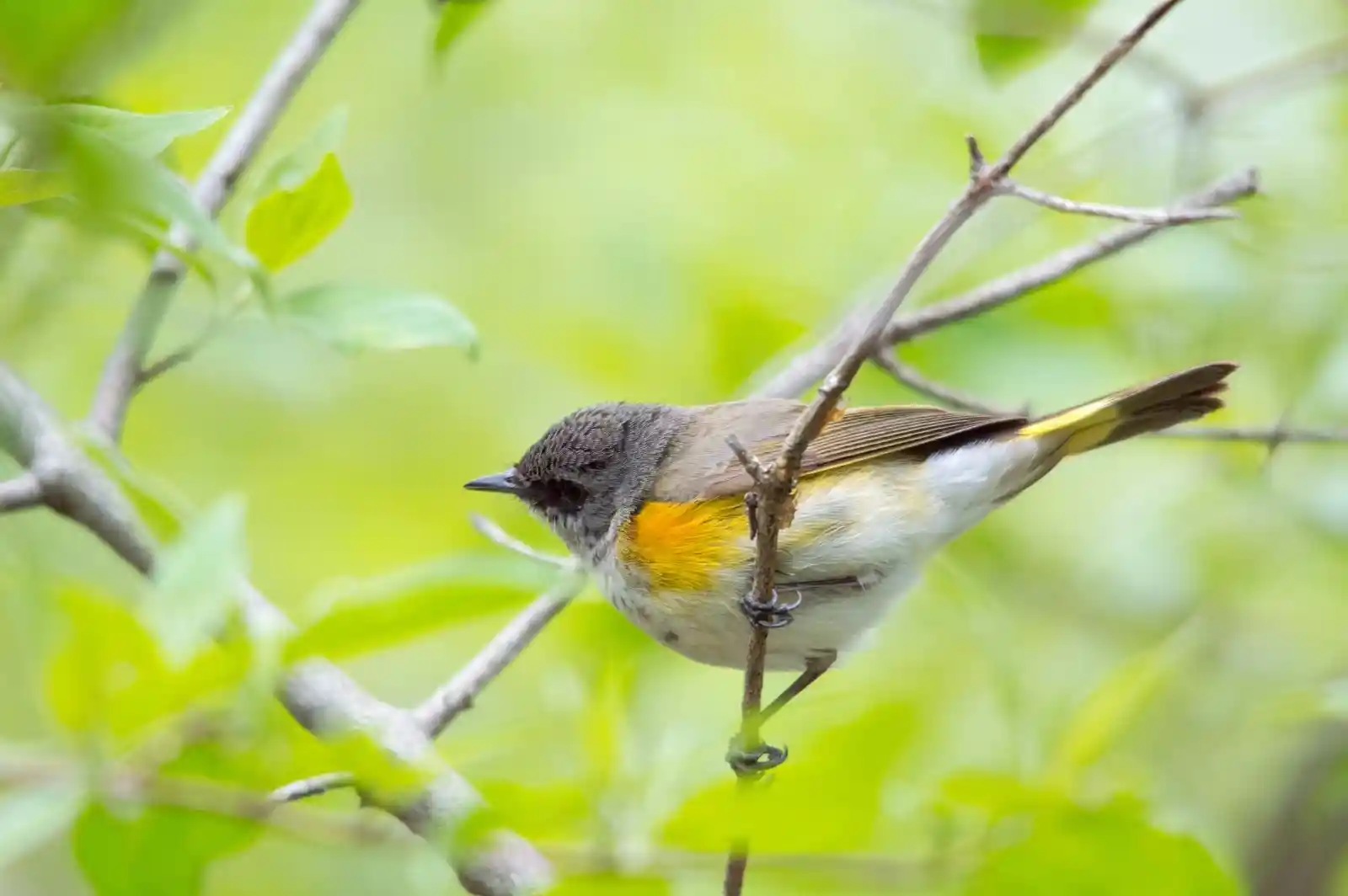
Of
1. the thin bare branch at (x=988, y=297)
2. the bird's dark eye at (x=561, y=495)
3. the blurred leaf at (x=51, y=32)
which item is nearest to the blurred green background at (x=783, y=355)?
the thin bare branch at (x=988, y=297)

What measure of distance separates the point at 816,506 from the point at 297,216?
159 cm

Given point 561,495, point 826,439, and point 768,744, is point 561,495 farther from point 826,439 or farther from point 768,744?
point 768,744

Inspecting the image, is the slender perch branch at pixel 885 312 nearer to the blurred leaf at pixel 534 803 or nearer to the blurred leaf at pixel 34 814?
the blurred leaf at pixel 534 803

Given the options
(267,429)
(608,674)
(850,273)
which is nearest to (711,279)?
(850,273)

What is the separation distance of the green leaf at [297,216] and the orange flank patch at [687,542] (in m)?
1.30

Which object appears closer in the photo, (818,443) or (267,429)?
(818,443)

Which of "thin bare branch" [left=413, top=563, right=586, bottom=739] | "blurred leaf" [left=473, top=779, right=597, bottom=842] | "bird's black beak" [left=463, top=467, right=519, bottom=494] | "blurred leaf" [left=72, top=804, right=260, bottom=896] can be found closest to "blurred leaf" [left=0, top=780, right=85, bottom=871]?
"blurred leaf" [left=72, top=804, right=260, bottom=896]

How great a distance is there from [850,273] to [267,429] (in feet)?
6.32

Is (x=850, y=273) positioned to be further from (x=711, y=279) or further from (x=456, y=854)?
(x=456, y=854)

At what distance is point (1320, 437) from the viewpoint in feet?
10.1

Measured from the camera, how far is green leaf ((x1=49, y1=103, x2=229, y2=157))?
1205 millimetres

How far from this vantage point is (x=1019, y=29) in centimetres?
261

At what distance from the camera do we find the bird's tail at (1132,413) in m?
2.97

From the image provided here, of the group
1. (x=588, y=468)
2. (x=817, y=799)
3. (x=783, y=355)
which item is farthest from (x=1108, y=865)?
(x=783, y=355)
